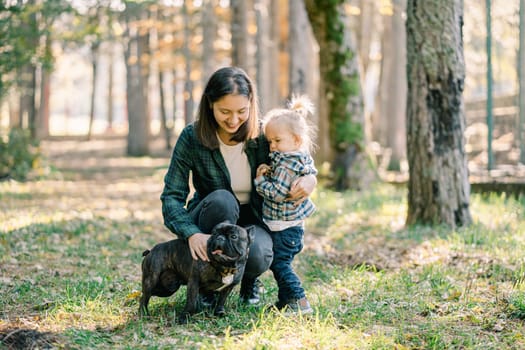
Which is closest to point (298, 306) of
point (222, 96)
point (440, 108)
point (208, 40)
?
point (222, 96)

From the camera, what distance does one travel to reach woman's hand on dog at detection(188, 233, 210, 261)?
4500 millimetres

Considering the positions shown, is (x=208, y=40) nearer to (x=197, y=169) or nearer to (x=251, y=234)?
(x=197, y=169)

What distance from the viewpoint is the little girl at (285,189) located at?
15.9 ft

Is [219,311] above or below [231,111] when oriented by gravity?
below

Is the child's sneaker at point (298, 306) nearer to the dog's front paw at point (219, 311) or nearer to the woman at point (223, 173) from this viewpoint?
the woman at point (223, 173)

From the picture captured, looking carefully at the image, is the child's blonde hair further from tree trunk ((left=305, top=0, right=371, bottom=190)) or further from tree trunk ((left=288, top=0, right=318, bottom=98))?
tree trunk ((left=288, top=0, right=318, bottom=98))

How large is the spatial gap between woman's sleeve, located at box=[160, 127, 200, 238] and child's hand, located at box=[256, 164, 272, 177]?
51 cm

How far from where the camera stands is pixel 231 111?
477cm

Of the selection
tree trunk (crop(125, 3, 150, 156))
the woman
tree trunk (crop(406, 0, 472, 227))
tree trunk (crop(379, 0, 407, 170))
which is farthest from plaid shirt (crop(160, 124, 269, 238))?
tree trunk (crop(125, 3, 150, 156))

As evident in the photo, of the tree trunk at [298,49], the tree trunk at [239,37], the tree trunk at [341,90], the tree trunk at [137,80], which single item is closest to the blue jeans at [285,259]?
the tree trunk at [341,90]

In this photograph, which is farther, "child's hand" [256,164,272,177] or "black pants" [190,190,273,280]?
"child's hand" [256,164,272,177]

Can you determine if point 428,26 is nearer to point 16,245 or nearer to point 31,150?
point 16,245

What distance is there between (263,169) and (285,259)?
27.5 inches

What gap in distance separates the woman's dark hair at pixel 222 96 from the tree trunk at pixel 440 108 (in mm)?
4058
